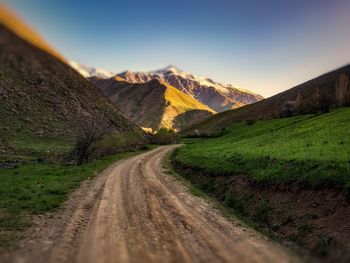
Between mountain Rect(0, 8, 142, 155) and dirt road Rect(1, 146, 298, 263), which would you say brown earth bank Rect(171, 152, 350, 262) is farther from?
mountain Rect(0, 8, 142, 155)

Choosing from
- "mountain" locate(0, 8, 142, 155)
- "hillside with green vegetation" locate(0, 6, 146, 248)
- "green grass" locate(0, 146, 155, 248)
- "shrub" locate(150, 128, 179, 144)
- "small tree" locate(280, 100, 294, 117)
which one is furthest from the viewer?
"shrub" locate(150, 128, 179, 144)

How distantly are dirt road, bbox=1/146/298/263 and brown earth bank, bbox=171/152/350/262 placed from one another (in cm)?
167

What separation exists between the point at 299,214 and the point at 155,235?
28.9 ft

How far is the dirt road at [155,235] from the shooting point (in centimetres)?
1195

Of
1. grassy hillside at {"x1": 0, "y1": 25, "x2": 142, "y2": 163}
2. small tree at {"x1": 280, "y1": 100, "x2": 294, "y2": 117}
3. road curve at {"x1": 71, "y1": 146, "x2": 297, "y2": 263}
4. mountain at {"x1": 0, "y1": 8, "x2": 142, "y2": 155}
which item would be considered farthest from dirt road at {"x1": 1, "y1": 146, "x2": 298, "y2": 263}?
small tree at {"x1": 280, "y1": 100, "x2": 294, "y2": 117}

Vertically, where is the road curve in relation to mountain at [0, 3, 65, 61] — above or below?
below

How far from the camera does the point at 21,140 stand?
78.7 m

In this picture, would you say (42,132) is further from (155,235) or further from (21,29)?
(21,29)

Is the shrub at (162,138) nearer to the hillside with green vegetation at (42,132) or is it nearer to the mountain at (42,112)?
the hillside with green vegetation at (42,132)

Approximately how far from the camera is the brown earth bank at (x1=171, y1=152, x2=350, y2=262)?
578 inches

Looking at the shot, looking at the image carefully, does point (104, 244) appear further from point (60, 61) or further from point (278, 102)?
point (278, 102)

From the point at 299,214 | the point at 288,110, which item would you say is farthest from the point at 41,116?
the point at 299,214

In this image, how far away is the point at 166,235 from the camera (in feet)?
50.0

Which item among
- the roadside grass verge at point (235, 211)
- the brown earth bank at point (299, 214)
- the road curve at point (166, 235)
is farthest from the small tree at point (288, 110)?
the road curve at point (166, 235)
